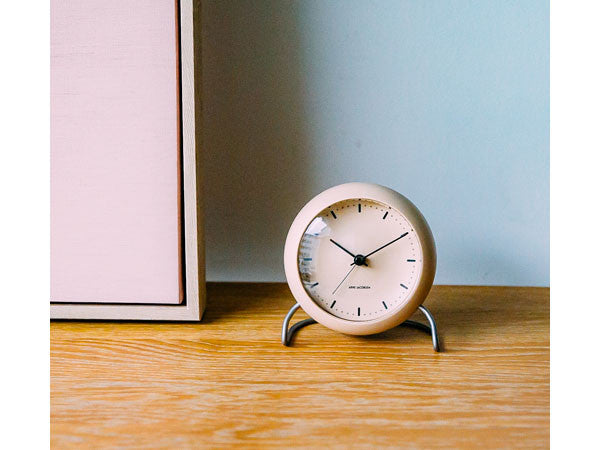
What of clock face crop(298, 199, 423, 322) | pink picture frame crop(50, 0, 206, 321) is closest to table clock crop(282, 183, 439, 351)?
clock face crop(298, 199, 423, 322)

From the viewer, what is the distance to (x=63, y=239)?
872 millimetres

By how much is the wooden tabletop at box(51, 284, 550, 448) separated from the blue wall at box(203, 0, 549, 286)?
0.19 m

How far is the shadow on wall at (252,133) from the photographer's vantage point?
1.04 meters

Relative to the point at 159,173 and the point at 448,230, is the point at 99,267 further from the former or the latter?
the point at 448,230

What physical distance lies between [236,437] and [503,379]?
37 centimetres

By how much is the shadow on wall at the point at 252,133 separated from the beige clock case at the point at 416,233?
29 centimetres

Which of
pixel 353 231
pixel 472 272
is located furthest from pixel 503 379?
pixel 472 272

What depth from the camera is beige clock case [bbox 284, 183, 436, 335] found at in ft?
2.54

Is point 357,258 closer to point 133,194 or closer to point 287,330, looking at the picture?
point 287,330

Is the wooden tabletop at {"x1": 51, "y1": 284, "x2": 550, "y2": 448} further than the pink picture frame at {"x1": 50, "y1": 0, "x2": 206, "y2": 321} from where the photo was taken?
No

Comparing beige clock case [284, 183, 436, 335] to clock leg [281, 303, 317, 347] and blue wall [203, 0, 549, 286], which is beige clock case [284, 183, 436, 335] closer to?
clock leg [281, 303, 317, 347]

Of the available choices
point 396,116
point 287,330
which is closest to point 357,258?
point 287,330

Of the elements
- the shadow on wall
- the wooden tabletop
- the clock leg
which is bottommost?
the wooden tabletop

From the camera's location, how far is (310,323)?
87cm
